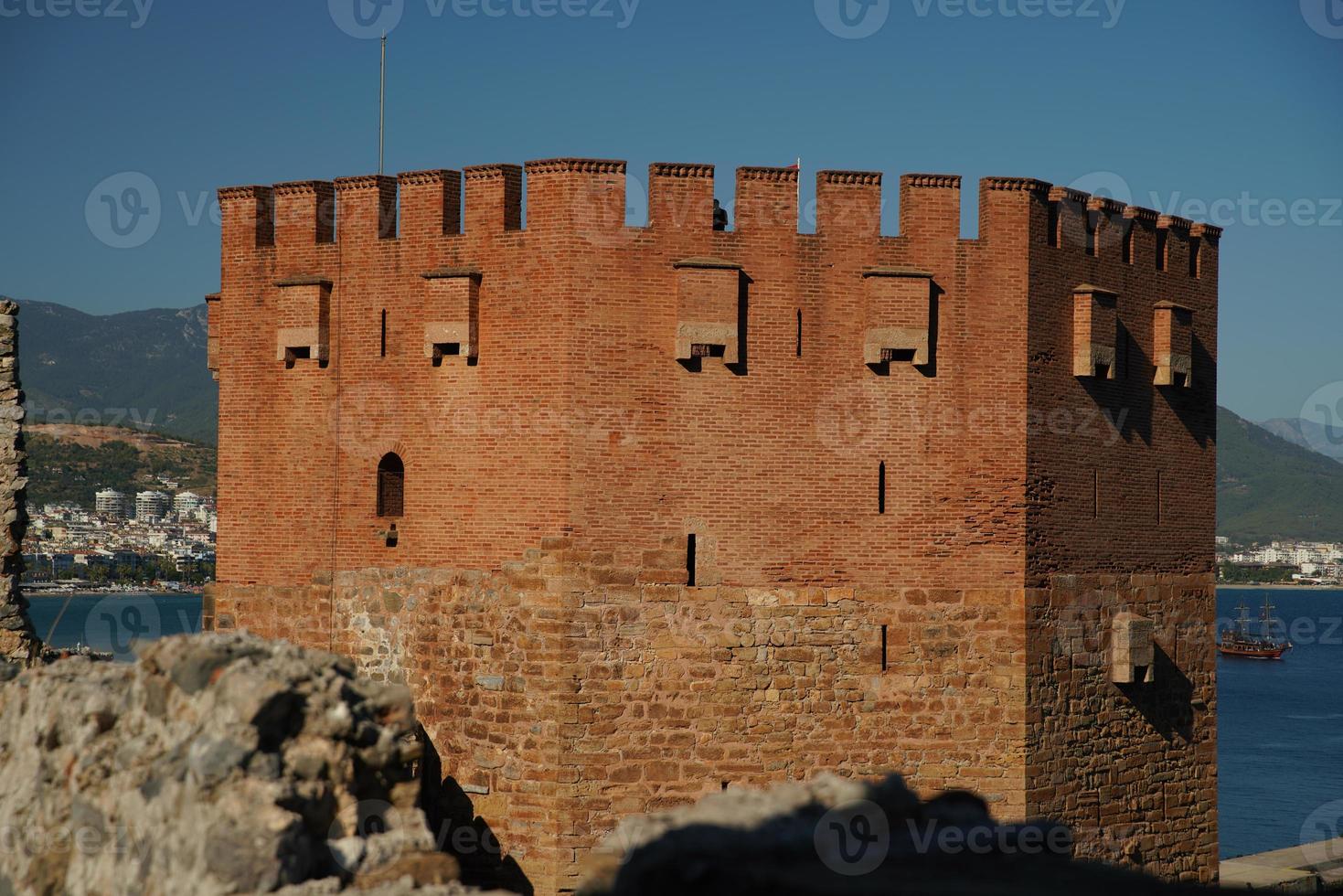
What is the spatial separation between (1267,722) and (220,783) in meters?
98.1

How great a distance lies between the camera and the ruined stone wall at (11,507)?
54.1 feet

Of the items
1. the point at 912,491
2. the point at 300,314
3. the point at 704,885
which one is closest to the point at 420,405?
the point at 300,314

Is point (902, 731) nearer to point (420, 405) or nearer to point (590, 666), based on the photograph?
point (590, 666)

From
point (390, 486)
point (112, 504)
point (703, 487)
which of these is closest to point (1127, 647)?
point (703, 487)

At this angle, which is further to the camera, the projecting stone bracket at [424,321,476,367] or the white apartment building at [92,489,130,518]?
the white apartment building at [92,489,130,518]

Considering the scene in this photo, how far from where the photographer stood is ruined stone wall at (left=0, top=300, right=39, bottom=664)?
1650 cm

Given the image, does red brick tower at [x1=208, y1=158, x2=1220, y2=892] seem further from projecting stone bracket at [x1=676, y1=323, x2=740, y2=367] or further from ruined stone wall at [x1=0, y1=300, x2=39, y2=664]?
ruined stone wall at [x1=0, y1=300, x2=39, y2=664]

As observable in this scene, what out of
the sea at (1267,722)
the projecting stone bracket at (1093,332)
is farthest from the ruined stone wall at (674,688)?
the sea at (1267,722)

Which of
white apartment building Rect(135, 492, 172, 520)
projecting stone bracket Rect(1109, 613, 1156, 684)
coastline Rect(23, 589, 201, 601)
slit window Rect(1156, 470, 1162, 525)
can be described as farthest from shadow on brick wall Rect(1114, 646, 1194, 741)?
coastline Rect(23, 589, 201, 601)

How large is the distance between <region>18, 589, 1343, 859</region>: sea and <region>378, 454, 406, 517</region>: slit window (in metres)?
3.92

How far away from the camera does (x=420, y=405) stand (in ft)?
59.4

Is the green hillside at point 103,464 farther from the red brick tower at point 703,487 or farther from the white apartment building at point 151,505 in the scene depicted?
the red brick tower at point 703,487

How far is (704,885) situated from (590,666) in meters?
8.09

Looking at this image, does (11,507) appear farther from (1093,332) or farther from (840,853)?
(1093,332)
